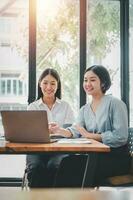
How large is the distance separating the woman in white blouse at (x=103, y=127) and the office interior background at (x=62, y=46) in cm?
138

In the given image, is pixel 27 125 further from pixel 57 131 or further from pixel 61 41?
pixel 61 41

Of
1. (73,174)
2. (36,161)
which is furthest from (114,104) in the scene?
(36,161)

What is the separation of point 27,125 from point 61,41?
225 centimetres

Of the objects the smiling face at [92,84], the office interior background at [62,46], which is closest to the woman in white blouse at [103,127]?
the smiling face at [92,84]

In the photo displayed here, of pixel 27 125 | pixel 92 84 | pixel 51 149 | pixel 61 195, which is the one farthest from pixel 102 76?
pixel 61 195

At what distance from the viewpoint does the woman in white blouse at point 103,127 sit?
229 centimetres

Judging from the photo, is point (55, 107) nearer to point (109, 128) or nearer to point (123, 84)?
point (109, 128)

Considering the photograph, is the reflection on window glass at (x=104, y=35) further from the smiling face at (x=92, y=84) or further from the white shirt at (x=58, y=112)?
the smiling face at (x=92, y=84)

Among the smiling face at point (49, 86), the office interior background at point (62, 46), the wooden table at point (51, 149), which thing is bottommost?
the wooden table at point (51, 149)

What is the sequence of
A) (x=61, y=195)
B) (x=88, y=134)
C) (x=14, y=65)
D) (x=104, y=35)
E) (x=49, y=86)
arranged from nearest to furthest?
1. (x=61, y=195)
2. (x=88, y=134)
3. (x=49, y=86)
4. (x=14, y=65)
5. (x=104, y=35)

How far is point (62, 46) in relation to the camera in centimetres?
401

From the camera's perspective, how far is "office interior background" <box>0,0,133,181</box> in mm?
3939

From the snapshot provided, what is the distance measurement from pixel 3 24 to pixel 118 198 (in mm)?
3727

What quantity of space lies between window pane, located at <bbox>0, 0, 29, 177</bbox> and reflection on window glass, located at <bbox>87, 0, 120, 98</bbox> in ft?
2.51
